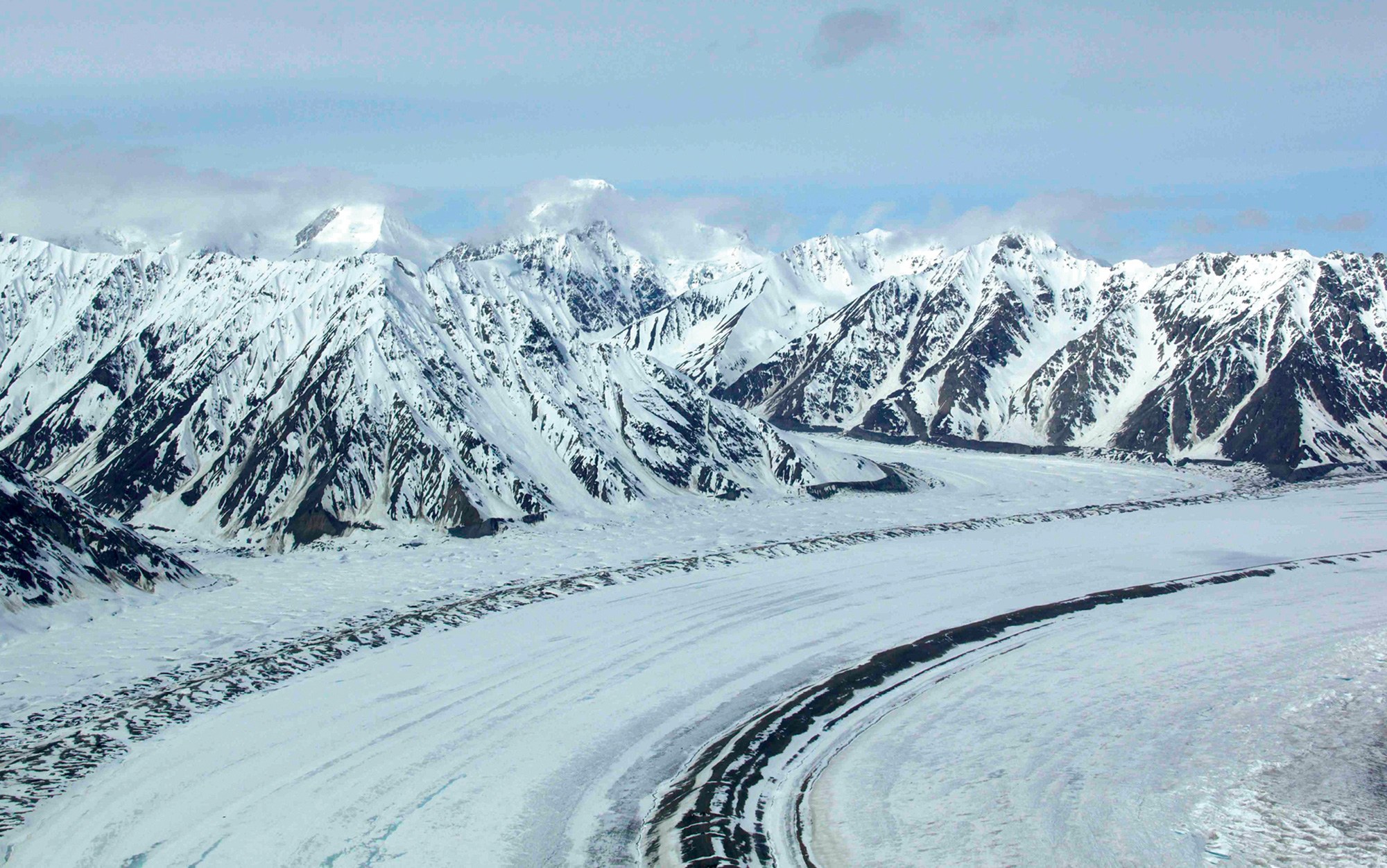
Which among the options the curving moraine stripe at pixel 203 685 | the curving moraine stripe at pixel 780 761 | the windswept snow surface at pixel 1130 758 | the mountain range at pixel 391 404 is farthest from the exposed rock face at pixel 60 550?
the windswept snow surface at pixel 1130 758

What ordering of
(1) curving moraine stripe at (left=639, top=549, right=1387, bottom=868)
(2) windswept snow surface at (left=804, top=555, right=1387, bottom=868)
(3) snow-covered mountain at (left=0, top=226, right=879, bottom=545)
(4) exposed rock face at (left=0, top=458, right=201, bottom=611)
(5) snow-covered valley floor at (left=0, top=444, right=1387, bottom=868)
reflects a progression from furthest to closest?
(3) snow-covered mountain at (left=0, top=226, right=879, bottom=545) → (4) exposed rock face at (left=0, top=458, right=201, bottom=611) → (5) snow-covered valley floor at (left=0, top=444, right=1387, bottom=868) → (2) windswept snow surface at (left=804, top=555, right=1387, bottom=868) → (1) curving moraine stripe at (left=639, top=549, right=1387, bottom=868)

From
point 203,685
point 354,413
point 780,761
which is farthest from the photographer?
point 354,413

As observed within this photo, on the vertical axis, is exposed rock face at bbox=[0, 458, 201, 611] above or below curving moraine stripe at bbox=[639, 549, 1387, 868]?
above

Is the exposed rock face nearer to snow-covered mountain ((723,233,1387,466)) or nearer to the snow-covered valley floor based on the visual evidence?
the snow-covered valley floor

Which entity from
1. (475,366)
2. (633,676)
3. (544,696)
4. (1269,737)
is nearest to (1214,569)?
(1269,737)

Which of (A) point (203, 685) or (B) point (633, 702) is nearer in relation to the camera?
(B) point (633, 702)

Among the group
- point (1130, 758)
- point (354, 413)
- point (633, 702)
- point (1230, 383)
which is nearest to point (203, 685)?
point (633, 702)

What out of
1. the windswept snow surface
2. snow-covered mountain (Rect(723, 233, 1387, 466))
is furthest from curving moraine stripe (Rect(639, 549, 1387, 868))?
snow-covered mountain (Rect(723, 233, 1387, 466))

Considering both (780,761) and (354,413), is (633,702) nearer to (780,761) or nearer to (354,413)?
(780,761)
